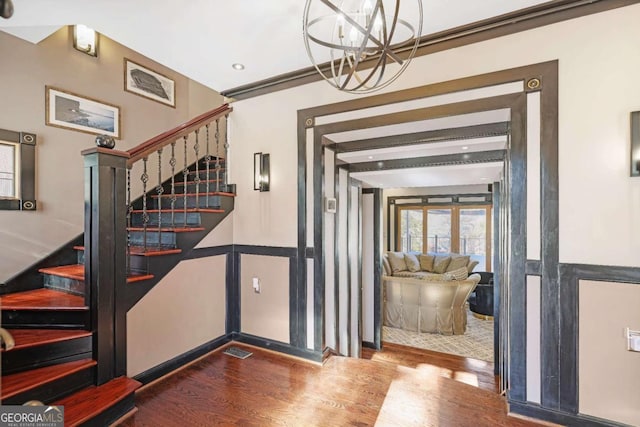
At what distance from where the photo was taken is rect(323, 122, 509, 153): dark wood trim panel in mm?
2633

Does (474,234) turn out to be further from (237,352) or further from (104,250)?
(104,250)

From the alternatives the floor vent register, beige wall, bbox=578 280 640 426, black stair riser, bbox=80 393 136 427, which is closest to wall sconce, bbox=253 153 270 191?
the floor vent register

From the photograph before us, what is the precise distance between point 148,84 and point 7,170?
1.89m

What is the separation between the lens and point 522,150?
2176 mm

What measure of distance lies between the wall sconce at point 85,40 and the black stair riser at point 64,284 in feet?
7.76

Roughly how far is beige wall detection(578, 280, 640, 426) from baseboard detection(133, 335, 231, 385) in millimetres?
3004

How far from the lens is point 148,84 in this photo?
401cm

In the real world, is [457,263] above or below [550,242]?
below

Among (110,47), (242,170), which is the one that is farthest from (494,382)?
(110,47)

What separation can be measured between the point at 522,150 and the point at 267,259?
7.90 ft

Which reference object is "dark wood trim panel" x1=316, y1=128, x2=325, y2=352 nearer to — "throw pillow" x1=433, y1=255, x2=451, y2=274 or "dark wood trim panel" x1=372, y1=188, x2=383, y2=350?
"dark wood trim panel" x1=372, y1=188, x2=383, y2=350

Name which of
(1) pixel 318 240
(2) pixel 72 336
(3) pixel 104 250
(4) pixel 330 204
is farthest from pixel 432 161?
(2) pixel 72 336

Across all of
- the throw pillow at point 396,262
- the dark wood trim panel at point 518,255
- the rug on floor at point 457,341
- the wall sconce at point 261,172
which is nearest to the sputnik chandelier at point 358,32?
the dark wood trim panel at point 518,255

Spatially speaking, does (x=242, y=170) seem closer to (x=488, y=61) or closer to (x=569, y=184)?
(x=488, y=61)
